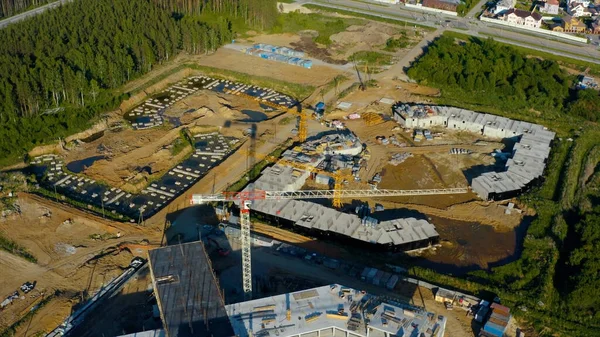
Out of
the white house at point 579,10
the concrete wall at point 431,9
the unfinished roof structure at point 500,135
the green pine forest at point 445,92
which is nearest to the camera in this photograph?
the green pine forest at point 445,92

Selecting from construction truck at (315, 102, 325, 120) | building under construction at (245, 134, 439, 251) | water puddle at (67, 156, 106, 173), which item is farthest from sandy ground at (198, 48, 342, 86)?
water puddle at (67, 156, 106, 173)

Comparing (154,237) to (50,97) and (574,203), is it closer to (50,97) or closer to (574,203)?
(50,97)

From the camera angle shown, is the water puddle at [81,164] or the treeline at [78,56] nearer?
the water puddle at [81,164]

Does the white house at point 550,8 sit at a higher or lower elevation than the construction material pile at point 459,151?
higher

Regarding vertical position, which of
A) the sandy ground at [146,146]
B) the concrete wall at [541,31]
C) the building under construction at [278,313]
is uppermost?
the concrete wall at [541,31]

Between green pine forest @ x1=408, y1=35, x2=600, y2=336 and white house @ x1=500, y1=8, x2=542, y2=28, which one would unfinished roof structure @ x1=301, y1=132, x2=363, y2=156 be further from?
white house @ x1=500, y1=8, x2=542, y2=28

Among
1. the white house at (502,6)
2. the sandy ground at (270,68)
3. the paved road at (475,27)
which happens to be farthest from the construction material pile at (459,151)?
the white house at (502,6)

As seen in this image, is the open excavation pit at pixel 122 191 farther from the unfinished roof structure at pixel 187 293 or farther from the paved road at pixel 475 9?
the paved road at pixel 475 9
